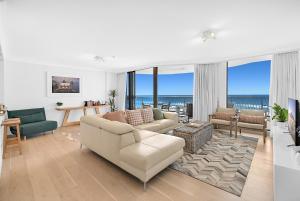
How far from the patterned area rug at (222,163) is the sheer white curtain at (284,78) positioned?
1.37 meters

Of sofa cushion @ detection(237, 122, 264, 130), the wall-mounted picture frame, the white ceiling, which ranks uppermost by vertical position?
the white ceiling

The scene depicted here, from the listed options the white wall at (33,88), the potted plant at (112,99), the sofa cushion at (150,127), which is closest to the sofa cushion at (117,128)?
the sofa cushion at (150,127)

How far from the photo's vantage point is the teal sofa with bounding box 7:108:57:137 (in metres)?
3.76

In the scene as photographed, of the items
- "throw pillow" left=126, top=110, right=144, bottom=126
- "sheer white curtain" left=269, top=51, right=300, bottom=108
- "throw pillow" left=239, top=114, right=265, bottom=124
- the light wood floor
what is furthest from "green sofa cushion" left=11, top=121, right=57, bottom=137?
"sheer white curtain" left=269, top=51, right=300, bottom=108

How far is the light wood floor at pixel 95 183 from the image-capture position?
5.82 ft

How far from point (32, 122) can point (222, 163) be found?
4922 millimetres

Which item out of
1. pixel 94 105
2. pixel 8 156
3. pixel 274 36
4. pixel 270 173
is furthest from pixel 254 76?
pixel 8 156

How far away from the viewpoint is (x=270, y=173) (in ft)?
7.42

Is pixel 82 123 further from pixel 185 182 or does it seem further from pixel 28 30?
pixel 185 182

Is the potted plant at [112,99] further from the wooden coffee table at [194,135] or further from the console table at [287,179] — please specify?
the console table at [287,179]

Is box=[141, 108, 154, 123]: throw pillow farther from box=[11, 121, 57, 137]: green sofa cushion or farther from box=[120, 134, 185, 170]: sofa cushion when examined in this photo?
box=[11, 121, 57, 137]: green sofa cushion

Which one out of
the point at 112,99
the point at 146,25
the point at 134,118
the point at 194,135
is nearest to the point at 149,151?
the point at 194,135

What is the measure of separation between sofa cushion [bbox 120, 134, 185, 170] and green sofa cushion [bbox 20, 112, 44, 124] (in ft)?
11.9

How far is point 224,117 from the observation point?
4.45 meters
